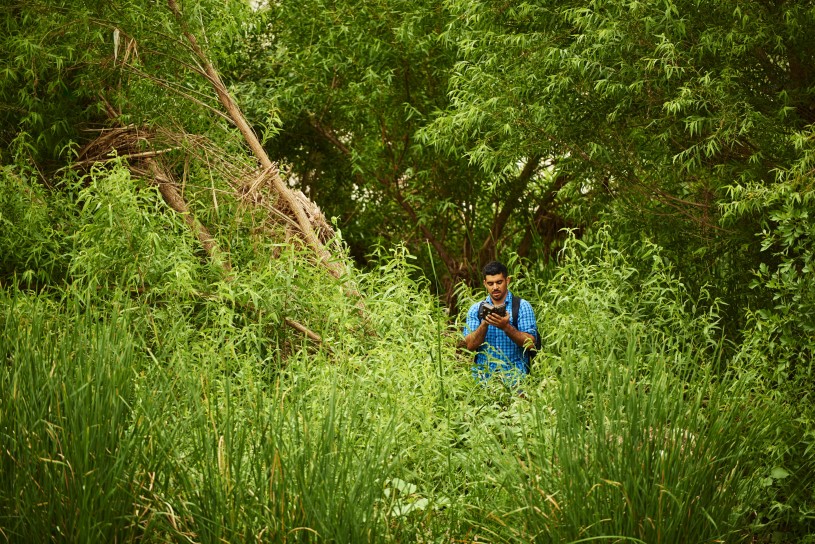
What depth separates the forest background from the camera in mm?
3330

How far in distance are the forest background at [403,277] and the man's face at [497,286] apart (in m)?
0.41

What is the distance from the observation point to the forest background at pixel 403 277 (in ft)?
10.9

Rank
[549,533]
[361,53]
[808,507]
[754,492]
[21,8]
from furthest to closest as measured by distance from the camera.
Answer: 1. [361,53]
2. [21,8]
3. [808,507]
4. [754,492]
5. [549,533]

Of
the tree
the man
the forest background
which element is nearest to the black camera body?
the man

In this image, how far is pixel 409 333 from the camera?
A: 19.2 ft

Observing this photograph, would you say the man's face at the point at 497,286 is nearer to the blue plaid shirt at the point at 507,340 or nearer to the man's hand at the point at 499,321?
the blue plaid shirt at the point at 507,340

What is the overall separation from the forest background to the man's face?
0.41 meters

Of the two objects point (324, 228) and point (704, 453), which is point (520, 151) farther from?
point (704, 453)

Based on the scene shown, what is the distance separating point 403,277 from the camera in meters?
6.18

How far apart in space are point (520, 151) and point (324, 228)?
1.54 m

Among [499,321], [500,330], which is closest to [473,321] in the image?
[500,330]

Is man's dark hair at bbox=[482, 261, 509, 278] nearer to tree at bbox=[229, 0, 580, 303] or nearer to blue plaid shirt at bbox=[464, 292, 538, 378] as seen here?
blue plaid shirt at bbox=[464, 292, 538, 378]

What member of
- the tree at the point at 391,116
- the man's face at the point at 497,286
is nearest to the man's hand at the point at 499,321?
the man's face at the point at 497,286

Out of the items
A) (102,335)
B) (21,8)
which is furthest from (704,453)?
(21,8)
